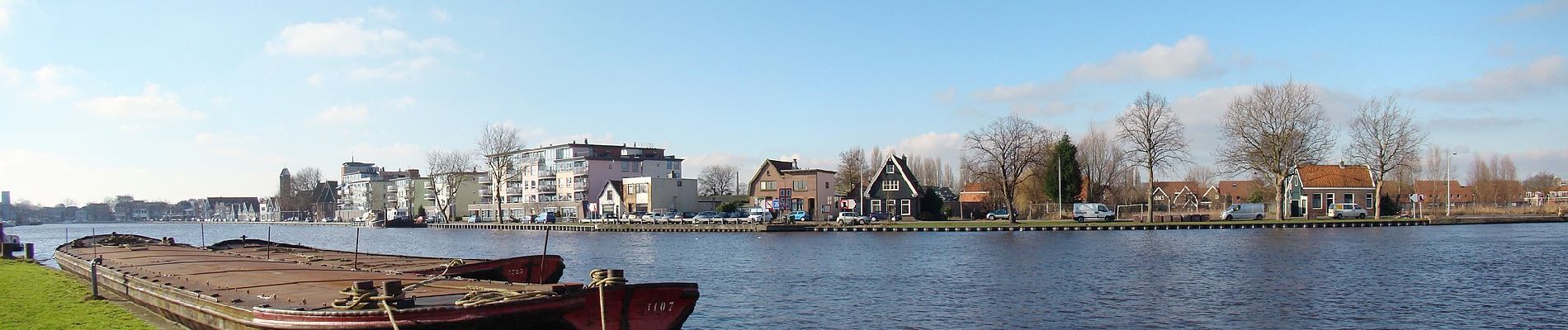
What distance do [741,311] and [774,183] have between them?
7616 cm

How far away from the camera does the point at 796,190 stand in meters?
100

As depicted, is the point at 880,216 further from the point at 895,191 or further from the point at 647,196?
the point at 647,196

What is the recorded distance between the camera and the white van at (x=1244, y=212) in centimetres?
8312

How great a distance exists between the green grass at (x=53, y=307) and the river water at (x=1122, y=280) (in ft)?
36.5

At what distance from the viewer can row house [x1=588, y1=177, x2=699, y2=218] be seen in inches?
4405

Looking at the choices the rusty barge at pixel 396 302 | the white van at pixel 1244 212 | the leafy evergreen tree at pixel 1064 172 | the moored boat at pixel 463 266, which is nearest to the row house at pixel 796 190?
the leafy evergreen tree at pixel 1064 172

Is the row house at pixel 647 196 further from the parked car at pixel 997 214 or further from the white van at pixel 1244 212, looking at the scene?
the white van at pixel 1244 212

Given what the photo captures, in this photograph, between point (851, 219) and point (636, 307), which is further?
point (851, 219)

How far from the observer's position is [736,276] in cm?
3612

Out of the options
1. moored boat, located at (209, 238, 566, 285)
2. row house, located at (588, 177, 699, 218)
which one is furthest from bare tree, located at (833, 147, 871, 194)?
moored boat, located at (209, 238, 566, 285)

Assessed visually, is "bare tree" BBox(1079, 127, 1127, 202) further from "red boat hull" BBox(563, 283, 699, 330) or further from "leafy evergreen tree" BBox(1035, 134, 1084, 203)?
"red boat hull" BBox(563, 283, 699, 330)

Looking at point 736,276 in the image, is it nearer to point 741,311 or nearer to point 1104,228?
point 741,311

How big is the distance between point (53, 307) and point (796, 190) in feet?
264

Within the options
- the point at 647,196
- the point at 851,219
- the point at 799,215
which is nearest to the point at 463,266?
the point at 851,219
